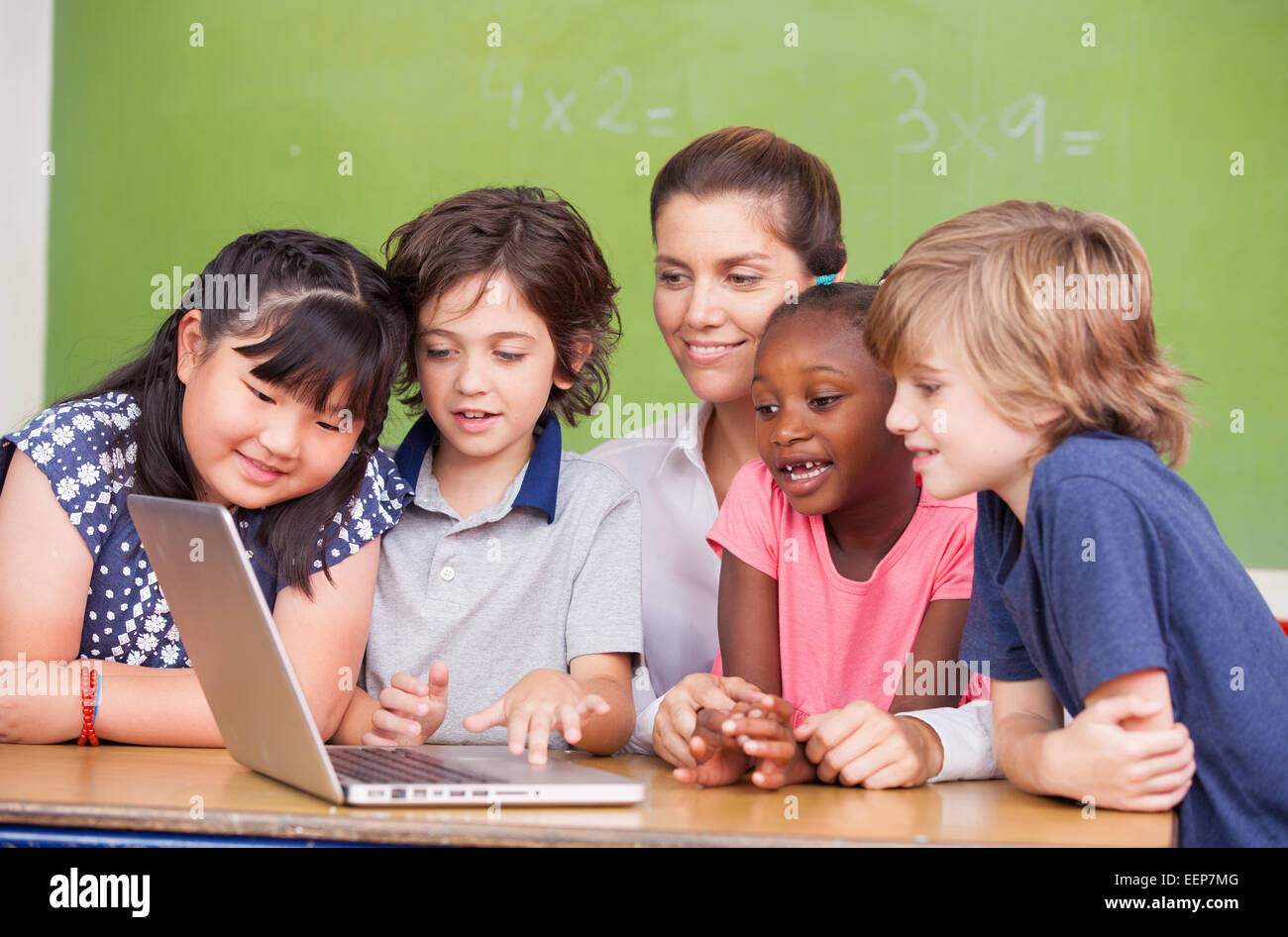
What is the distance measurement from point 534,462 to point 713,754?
67 cm

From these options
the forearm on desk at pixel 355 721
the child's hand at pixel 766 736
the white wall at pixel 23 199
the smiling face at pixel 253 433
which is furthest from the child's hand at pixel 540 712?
the white wall at pixel 23 199

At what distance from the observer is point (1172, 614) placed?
1.02 metres

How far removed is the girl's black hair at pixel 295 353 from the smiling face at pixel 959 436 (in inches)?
26.1

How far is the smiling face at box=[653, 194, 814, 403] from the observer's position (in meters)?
1.84

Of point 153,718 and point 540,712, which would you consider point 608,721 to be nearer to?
point 540,712

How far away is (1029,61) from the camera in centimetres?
282

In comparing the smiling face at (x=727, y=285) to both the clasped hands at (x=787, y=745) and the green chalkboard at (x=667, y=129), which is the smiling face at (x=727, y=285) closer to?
the clasped hands at (x=787, y=745)

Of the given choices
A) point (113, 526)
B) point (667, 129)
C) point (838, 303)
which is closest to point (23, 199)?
point (667, 129)

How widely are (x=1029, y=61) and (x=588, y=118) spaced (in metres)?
1.07
